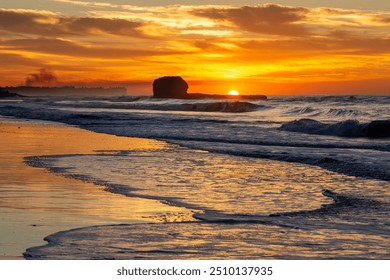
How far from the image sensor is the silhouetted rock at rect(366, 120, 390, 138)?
26.9 m

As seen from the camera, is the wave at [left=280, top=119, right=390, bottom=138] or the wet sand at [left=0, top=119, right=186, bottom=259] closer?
the wet sand at [left=0, top=119, right=186, bottom=259]

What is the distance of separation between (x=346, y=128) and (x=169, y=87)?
113 meters

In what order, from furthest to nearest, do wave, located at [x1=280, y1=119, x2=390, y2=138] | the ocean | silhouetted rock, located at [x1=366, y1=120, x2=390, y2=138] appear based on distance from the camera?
wave, located at [x1=280, y1=119, x2=390, y2=138] → silhouetted rock, located at [x1=366, y1=120, x2=390, y2=138] → the ocean

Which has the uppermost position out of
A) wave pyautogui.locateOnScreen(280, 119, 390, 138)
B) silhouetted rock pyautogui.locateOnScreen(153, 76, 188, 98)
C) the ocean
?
silhouetted rock pyautogui.locateOnScreen(153, 76, 188, 98)

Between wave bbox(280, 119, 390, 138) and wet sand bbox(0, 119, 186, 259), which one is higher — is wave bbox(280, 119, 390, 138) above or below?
above

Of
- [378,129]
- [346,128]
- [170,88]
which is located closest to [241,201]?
[378,129]

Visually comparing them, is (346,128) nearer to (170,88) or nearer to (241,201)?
(241,201)

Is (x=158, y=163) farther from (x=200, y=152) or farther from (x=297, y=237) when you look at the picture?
(x=297, y=237)

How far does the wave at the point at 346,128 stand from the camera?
27222mm

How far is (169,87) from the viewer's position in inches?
5556

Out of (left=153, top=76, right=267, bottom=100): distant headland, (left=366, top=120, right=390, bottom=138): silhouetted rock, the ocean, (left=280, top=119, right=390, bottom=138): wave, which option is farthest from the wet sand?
→ (left=153, top=76, right=267, bottom=100): distant headland

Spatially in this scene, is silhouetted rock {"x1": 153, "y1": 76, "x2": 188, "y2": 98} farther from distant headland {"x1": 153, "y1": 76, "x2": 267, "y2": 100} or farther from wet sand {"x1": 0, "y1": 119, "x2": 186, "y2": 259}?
wet sand {"x1": 0, "y1": 119, "x2": 186, "y2": 259}

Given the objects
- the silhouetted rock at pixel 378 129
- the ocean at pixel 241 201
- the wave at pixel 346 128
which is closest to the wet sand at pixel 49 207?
the ocean at pixel 241 201

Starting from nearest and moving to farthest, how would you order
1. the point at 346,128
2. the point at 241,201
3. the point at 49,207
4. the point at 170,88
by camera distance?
the point at 49,207
the point at 241,201
the point at 346,128
the point at 170,88
